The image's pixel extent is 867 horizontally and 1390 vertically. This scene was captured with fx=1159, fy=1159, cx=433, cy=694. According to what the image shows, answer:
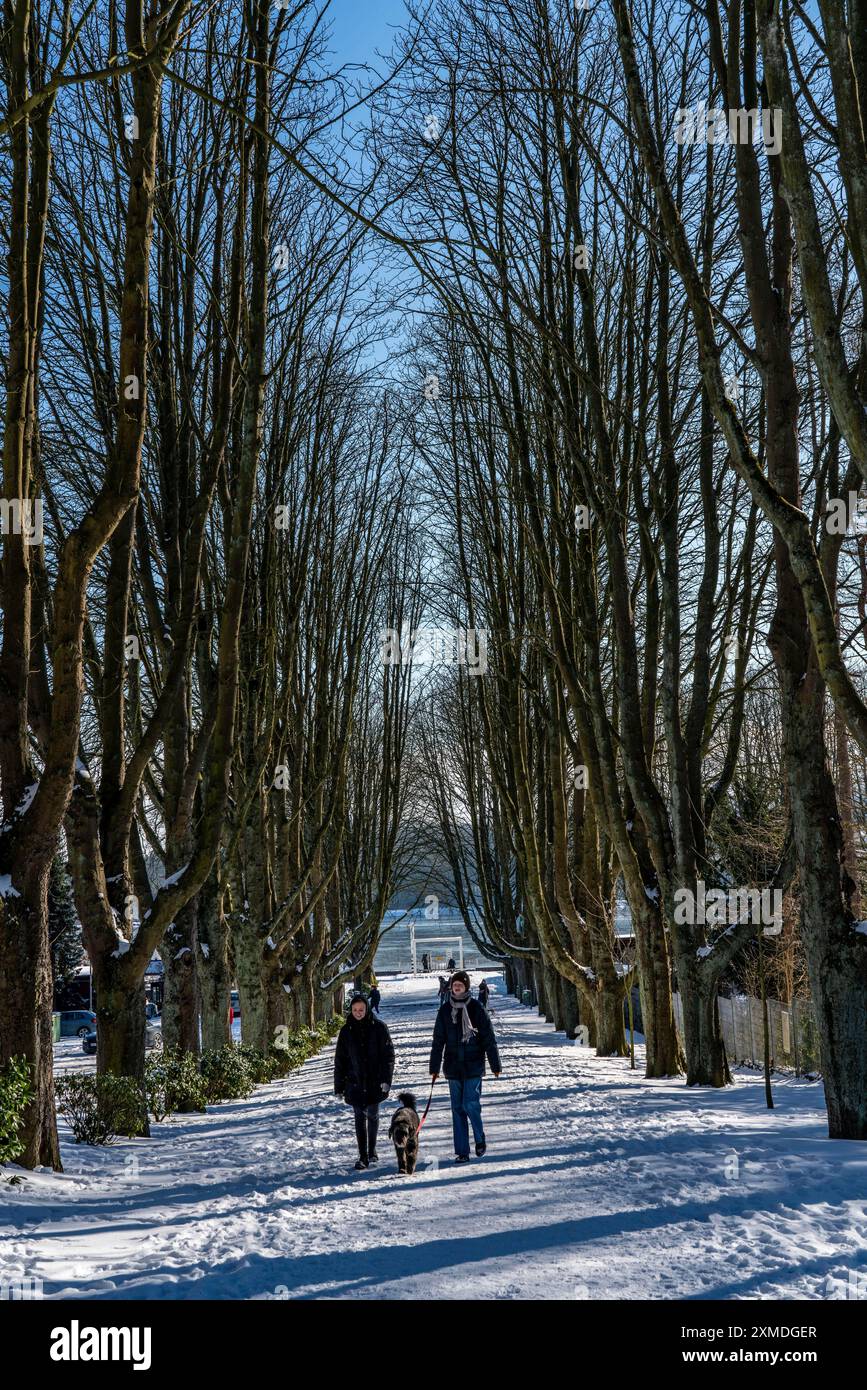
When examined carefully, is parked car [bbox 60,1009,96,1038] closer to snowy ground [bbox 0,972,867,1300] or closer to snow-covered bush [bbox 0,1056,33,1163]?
snowy ground [bbox 0,972,867,1300]

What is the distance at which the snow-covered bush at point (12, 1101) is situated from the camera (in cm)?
709

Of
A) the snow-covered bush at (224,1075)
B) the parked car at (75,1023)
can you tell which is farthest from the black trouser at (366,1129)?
the parked car at (75,1023)

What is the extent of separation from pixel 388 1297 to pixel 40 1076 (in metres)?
4.15

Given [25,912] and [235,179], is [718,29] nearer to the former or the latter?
[235,179]

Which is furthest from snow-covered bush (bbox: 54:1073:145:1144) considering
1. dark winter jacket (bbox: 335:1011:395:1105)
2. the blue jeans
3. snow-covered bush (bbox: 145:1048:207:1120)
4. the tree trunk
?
the blue jeans

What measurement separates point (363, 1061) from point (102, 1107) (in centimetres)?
242

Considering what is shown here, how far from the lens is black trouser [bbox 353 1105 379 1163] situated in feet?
30.1

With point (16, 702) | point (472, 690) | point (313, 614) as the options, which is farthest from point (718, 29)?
point (472, 690)

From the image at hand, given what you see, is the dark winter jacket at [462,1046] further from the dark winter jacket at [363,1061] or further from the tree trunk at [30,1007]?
the tree trunk at [30,1007]

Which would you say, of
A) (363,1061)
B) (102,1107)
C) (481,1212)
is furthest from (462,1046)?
(102,1107)

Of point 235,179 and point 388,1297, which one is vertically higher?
point 235,179

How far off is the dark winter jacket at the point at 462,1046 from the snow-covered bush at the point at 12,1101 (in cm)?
327

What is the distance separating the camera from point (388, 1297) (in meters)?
4.87

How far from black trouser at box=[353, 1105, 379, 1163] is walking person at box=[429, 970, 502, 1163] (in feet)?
2.10
